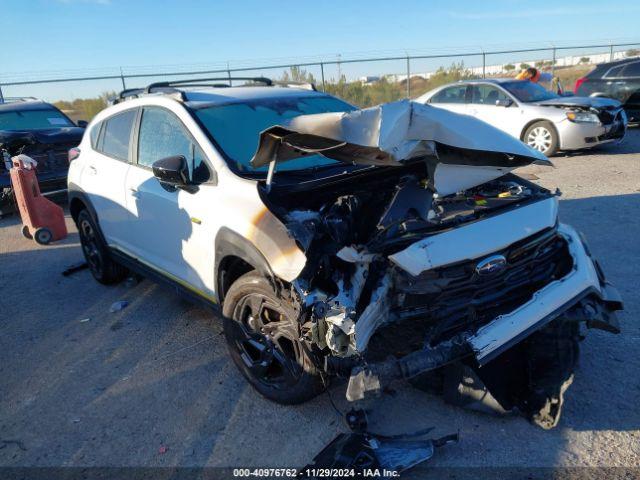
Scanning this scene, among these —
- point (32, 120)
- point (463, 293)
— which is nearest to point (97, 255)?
point (463, 293)

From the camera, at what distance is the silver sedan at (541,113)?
396 inches

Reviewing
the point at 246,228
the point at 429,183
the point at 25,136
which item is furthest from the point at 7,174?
the point at 429,183

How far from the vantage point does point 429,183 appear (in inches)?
126

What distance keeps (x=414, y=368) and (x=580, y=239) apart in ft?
5.57

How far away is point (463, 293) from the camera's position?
280 centimetres

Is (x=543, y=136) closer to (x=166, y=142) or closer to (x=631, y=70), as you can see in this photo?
(x=631, y=70)

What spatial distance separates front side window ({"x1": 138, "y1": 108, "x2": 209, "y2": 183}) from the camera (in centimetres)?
367

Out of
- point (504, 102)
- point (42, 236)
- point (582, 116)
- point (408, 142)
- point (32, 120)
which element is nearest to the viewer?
point (408, 142)

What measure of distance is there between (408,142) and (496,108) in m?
8.96

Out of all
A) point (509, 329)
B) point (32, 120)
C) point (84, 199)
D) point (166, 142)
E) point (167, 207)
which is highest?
point (32, 120)

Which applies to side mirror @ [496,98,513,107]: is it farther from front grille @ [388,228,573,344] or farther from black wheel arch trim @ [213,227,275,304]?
black wheel arch trim @ [213,227,275,304]

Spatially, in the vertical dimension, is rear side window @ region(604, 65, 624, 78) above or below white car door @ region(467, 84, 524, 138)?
above

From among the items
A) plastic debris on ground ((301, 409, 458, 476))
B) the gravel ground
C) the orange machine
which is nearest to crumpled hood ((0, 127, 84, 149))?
the orange machine

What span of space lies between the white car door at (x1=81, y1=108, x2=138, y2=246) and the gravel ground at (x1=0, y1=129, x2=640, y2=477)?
827 mm
